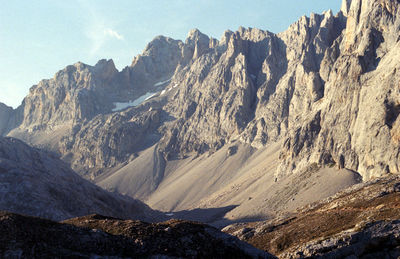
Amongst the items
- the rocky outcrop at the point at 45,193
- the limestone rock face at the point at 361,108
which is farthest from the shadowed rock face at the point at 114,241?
the limestone rock face at the point at 361,108

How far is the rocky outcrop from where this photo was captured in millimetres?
77250

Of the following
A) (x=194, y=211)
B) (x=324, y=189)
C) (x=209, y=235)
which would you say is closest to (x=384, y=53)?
(x=324, y=189)

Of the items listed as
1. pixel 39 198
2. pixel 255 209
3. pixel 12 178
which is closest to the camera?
pixel 39 198

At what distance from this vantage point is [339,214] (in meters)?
38.7

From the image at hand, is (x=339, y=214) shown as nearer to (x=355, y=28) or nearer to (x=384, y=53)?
(x=384, y=53)

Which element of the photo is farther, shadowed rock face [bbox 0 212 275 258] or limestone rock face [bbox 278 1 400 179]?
limestone rock face [bbox 278 1 400 179]

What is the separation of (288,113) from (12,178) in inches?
5564

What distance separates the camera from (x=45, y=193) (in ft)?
278

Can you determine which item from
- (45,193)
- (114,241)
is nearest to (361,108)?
(45,193)

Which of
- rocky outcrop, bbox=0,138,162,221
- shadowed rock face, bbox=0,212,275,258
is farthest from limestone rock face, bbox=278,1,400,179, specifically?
shadowed rock face, bbox=0,212,275,258

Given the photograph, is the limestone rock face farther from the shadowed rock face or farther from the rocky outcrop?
the shadowed rock face

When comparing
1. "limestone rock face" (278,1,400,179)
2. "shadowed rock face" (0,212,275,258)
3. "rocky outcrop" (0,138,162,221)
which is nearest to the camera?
"shadowed rock face" (0,212,275,258)

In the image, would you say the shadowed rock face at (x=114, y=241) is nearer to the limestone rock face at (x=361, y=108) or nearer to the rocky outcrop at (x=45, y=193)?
the rocky outcrop at (x=45, y=193)

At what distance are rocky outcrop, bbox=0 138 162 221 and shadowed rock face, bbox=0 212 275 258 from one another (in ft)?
201
